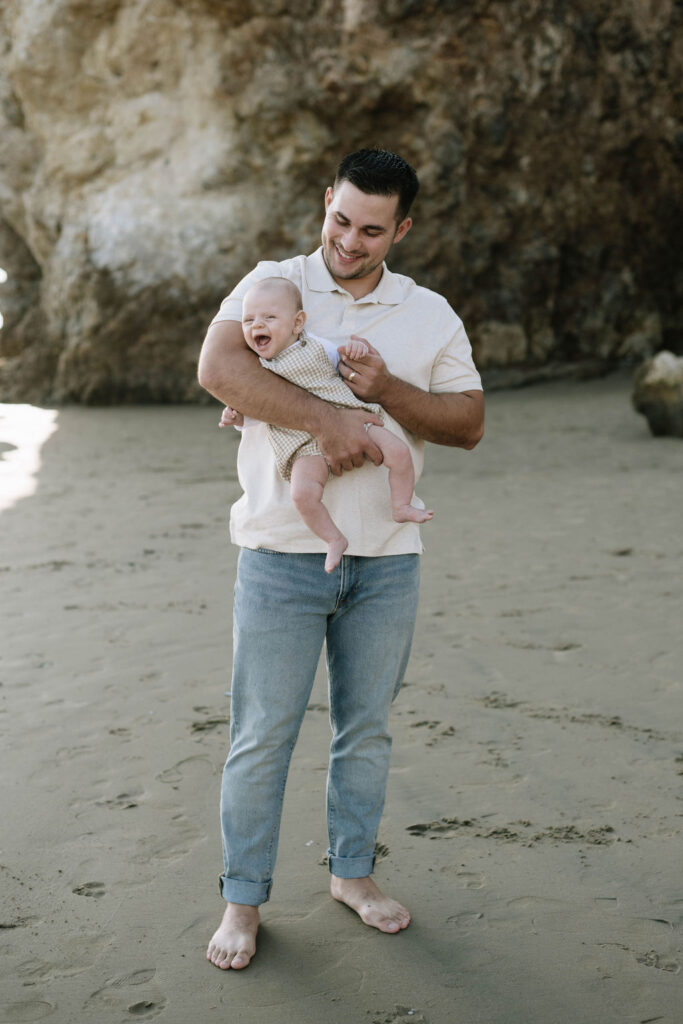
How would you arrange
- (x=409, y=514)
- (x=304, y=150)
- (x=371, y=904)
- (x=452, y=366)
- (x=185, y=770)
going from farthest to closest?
(x=304, y=150), (x=185, y=770), (x=371, y=904), (x=452, y=366), (x=409, y=514)

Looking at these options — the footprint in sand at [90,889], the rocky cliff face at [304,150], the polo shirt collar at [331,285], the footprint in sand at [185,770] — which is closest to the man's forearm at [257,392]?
the polo shirt collar at [331,285]

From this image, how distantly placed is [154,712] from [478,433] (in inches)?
80.0

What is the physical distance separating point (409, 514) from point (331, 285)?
0.57 meters

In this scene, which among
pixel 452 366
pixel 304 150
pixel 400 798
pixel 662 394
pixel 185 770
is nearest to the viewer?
pixel 452 366

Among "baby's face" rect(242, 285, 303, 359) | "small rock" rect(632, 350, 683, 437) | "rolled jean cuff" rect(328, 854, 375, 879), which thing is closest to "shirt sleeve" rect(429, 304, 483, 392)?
"baby's face" rect(242, 285, 303, 359)

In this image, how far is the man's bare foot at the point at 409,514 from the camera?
7.92 feet

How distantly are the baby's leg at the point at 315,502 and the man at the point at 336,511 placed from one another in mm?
45

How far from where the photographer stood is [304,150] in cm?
1355

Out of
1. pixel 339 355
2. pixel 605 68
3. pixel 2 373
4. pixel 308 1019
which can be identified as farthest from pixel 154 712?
pixel 605 68

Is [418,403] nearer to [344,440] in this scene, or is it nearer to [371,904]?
[344,440]

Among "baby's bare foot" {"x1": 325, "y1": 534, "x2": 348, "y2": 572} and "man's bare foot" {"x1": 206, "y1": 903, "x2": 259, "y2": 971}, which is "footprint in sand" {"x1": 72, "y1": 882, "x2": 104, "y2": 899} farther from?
"baby's bare foot" {"x1": 325, "y1": 534, "x2": 348, "y2": 572}

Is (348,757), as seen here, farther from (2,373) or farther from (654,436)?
(2,373)

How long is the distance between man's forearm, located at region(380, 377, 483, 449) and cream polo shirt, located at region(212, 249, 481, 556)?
0.05 m

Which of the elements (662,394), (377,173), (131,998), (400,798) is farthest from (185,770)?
(662,394)
